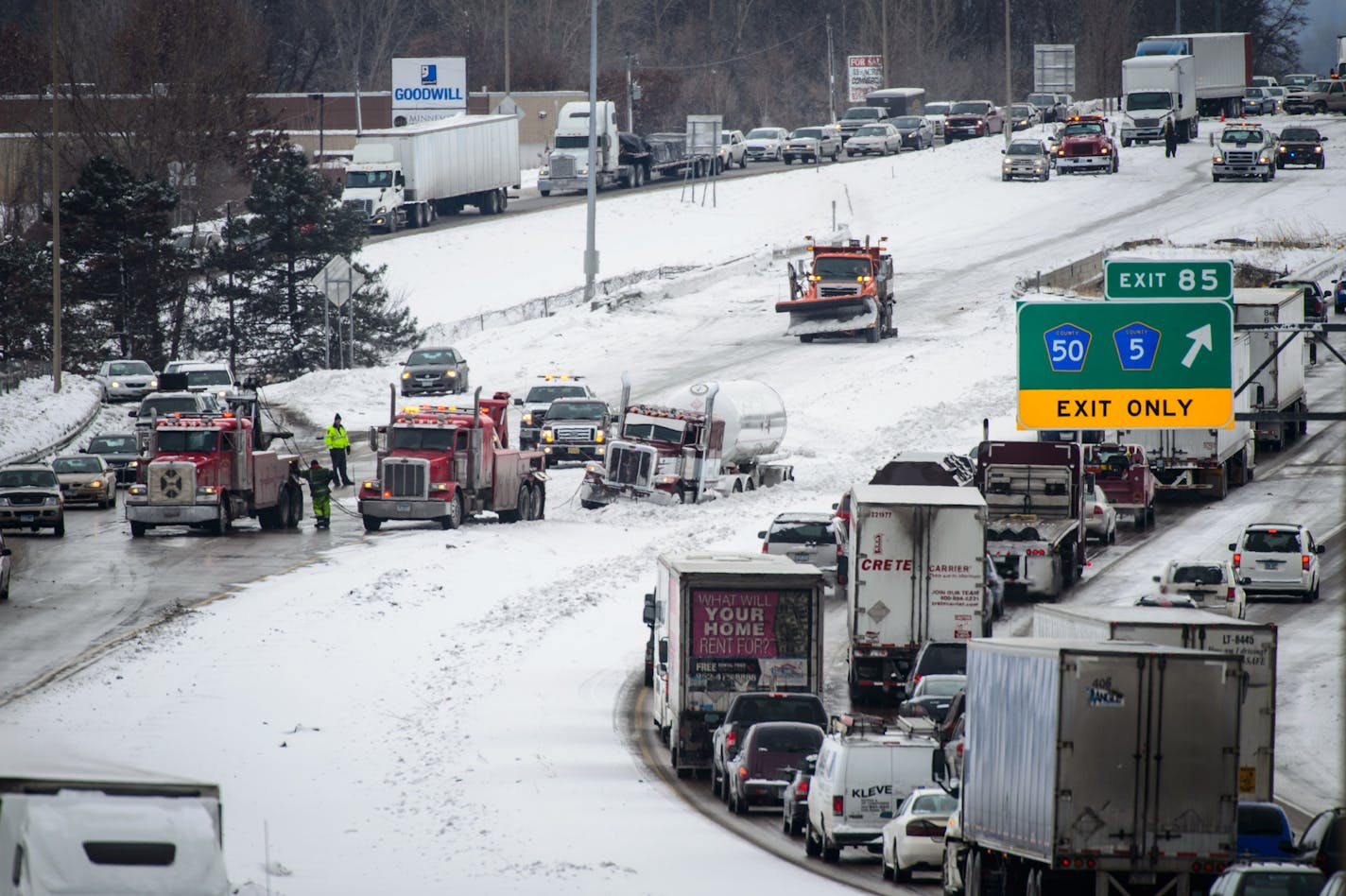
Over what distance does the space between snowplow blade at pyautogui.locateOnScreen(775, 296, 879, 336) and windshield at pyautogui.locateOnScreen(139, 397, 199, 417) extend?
19553 millimetres

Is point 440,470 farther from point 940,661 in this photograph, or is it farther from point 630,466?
point 940,661

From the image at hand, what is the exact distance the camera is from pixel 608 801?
21.9 meters

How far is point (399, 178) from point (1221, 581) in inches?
2332

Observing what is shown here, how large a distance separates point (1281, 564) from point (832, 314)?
96.5 ft

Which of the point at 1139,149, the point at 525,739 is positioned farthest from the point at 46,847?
the point at 1139,149

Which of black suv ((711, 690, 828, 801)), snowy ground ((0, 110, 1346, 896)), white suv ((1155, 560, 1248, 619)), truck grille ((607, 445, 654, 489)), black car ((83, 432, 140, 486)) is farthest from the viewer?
black car ((83, 432, 140, 486))

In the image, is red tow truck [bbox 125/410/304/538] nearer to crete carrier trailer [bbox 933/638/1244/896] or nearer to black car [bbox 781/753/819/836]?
black car [bbox 781/753/819/836]

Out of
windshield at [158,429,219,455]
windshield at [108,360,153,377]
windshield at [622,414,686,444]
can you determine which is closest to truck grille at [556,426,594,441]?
windshield at [622,414,686,444]

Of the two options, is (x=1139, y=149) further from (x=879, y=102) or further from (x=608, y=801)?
(x=608, y=801)

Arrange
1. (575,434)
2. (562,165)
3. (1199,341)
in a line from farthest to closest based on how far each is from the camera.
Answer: (562,165), (575,434), (1199,341)

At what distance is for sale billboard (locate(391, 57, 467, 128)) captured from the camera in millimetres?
109625

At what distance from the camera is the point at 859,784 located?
1956cm

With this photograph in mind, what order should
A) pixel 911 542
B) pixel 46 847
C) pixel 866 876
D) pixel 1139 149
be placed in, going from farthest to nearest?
pixel 1139 149 < pixel 911 542 < pixel 866 876 < pixel 46 847

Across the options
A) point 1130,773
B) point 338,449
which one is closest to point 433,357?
point 338,449
